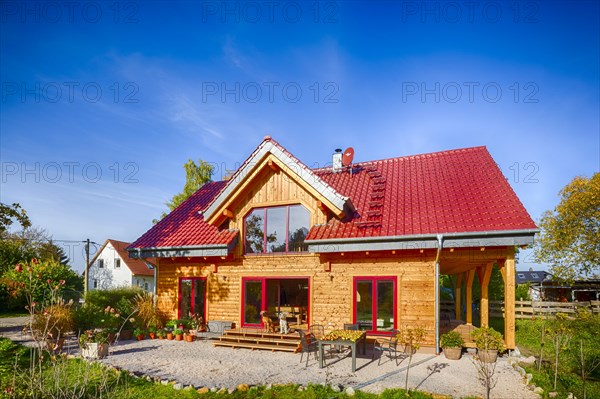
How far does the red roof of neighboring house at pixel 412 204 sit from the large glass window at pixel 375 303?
1732 millimetres

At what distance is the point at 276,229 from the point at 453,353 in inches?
297

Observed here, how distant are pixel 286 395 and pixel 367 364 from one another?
3.66m

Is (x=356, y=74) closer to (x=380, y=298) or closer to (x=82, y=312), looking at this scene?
(x=380, y=298)

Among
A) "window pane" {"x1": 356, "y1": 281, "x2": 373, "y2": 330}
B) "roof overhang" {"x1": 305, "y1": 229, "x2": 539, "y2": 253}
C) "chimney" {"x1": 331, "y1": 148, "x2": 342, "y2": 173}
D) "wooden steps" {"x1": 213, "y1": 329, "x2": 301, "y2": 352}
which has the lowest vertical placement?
"wooden steps" {"x1": 213, "y1": 329, "x2": 301, "y2": 352}

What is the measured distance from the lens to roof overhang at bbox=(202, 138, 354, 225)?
14430 millimetres

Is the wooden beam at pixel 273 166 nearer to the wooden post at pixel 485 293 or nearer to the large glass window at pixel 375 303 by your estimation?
the large glass window at pixel 375 303

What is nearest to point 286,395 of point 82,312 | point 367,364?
point 367,364

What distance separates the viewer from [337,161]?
62.5 feet

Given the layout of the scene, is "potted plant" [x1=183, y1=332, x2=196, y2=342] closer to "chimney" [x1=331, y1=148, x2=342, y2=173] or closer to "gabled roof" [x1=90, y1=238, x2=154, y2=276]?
"chimney" [x1=331, y1=148, x2=342, y2=173]

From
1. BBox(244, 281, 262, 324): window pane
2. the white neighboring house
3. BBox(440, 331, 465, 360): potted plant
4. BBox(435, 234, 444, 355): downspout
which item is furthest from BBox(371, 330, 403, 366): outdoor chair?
the white neighboring house

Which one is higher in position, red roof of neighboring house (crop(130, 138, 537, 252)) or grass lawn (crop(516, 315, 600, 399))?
red roof of neighboring house (crop(130, 138, 537, 252))

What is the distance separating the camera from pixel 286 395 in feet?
27.7

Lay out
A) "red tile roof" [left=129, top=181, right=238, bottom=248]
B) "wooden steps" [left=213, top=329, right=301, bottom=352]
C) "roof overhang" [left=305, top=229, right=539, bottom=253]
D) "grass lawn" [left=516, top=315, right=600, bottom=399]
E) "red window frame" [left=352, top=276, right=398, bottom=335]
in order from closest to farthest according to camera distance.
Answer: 1. "grass lawn" [left=516, top=315, right=600, bottom=399]
2. "roof overhang" [left=305, top=229, right=539, bottom=253]
3. "wooden steps" [left=213, top=329, right=301, bottom=352]
4. "red window frame" [left=352, top=276, right=398, bottom=335]
5. "red tile roof" [left=129, top=181, right=238, bottom=248]

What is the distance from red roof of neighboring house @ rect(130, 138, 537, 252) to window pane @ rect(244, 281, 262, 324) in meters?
2.08
